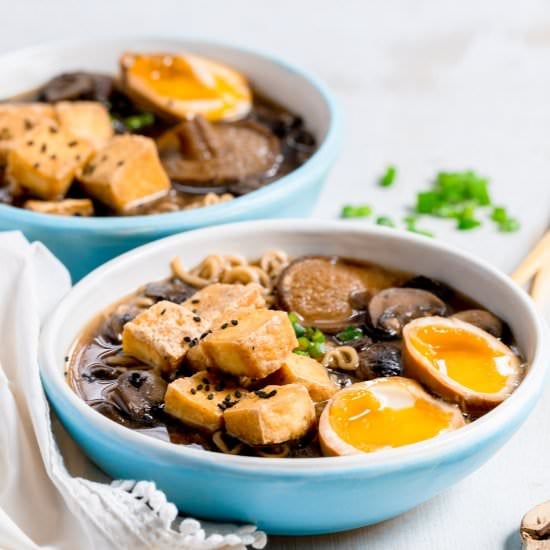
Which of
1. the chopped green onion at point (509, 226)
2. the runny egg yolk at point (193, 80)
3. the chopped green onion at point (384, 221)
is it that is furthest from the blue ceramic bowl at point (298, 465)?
the runny egg yolk at point (193, 80)

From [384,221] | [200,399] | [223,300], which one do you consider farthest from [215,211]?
[200,399]

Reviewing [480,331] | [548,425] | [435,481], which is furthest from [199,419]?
[548,425]

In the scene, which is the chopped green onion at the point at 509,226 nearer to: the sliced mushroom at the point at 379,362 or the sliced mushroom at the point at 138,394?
A: the sliced mushroom at the point at 379,362

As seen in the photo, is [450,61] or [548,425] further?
[450,61]

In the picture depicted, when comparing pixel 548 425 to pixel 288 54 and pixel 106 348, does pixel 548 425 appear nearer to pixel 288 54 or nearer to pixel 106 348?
pixel 106 348

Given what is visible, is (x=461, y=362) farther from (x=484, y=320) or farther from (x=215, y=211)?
(x=215, y=211)

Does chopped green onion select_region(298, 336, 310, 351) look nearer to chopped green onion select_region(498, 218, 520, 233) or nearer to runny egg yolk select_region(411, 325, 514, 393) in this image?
runny egg yolk select_region(411, 325, 514, 393)
